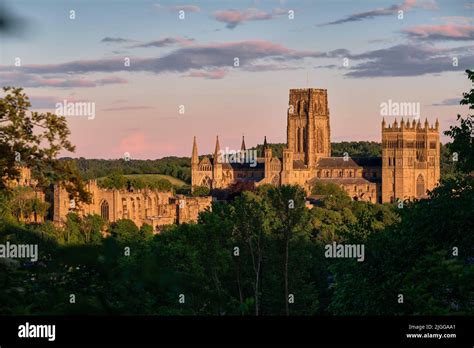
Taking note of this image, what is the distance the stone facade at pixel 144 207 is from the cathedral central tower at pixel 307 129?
64069 millimetres

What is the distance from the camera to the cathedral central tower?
643ft

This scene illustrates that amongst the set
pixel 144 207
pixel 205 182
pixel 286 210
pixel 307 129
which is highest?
pixel 307 129

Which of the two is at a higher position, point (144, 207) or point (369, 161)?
point (369, 161)

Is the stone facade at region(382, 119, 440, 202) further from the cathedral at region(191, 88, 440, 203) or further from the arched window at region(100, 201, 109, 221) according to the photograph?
the arched window at region(100, 201, 109, 221)

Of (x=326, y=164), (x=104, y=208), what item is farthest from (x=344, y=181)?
(x=104, y=208)

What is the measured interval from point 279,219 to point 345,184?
136 meters

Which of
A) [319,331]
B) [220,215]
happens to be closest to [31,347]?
[319,331]

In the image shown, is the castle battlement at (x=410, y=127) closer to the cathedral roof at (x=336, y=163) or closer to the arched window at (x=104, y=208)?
the cathedral roof at (x=336, y=163)

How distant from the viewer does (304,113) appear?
196 m

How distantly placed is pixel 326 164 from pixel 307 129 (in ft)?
27.4

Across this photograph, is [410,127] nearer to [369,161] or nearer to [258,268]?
[369,161]

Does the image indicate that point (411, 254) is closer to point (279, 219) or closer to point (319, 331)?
point (319, 331)

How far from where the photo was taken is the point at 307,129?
19588cm

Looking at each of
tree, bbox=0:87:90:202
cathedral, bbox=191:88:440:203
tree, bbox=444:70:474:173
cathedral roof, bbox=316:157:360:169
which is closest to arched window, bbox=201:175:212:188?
cathedral, bbox=191:88:440:203
